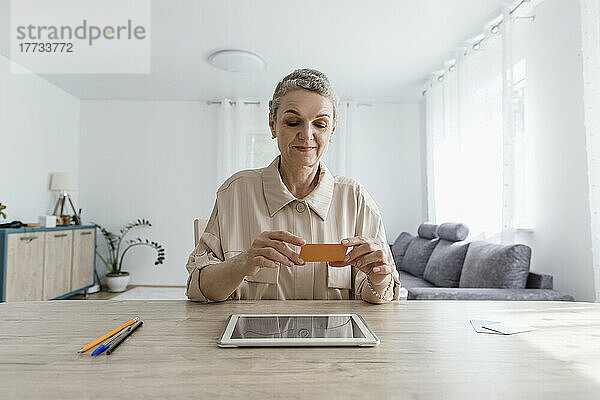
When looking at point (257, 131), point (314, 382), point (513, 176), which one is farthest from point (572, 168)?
point (257, 131)

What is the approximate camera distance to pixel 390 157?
6.65 m

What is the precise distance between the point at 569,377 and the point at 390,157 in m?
6.12

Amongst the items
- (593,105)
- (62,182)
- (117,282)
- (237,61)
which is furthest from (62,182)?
(593,105)

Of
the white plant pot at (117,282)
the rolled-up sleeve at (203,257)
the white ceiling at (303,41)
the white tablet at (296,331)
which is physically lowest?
the white plant pot at (117,282)

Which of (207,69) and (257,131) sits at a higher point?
(207,69)

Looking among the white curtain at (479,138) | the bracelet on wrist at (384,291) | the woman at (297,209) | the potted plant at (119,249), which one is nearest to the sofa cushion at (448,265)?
the white curtain at (479,138)

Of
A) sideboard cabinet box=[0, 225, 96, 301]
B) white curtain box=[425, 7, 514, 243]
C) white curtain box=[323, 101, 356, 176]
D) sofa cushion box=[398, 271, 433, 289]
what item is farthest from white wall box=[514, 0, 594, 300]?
sideboard cabinet box=[0, 225, 96, 301]

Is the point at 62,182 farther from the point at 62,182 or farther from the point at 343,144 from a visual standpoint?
the point at 343,144

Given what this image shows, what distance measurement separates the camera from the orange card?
1.06 metres

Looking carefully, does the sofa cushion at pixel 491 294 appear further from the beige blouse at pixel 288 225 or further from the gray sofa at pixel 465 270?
the beige blouse at pixel 288 225

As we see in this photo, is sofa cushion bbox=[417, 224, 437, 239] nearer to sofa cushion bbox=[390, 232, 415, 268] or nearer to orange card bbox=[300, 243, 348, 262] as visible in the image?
sofa cushion bbox=[390, 232, 415, 268]

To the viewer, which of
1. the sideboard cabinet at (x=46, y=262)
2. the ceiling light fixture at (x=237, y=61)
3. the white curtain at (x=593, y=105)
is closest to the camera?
the white curtain at (x=593, y=105)

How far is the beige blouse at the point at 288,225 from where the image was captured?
142cm

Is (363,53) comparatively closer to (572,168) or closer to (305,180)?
(572,168)
